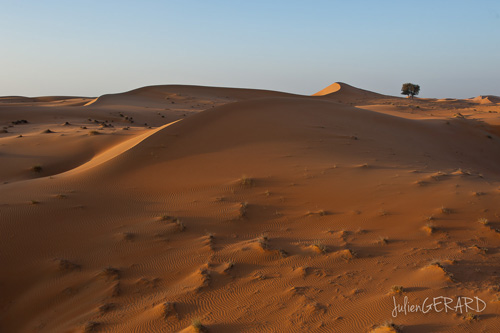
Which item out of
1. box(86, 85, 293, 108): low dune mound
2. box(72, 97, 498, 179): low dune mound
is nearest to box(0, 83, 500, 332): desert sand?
box(72, 97, 498, 179): low dune mound

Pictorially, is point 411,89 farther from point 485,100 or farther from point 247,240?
point 247,240

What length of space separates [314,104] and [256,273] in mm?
15620

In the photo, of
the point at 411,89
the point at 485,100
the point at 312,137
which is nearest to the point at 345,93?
the point at 411,89

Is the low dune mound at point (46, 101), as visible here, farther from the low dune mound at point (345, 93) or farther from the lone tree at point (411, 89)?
the lone tree at point (411, 89)

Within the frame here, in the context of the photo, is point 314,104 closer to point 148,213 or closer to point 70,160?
point 70,160

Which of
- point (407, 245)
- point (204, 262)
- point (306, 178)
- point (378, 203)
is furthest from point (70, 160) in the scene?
point (407, 245)

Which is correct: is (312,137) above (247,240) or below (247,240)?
above

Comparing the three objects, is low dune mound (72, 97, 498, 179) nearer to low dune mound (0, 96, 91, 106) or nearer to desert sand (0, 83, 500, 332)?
desert sand (0, 83, 500, 332)

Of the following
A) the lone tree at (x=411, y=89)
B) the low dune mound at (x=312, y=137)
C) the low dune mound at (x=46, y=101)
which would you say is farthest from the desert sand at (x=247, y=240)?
the lone tree at (x=411, y=89)

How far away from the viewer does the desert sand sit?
5007mm

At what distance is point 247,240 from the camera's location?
7242mm

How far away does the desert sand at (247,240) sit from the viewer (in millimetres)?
5007

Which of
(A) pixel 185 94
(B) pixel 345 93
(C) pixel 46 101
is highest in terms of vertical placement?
(B) pixel 345 93

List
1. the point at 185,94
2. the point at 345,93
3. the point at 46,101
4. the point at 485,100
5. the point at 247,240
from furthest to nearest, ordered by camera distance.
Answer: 1. the point at 485,100
2. the point at 345,93
3. the point at 46,101
4. the point at 185,94
5. the point at 247,240
